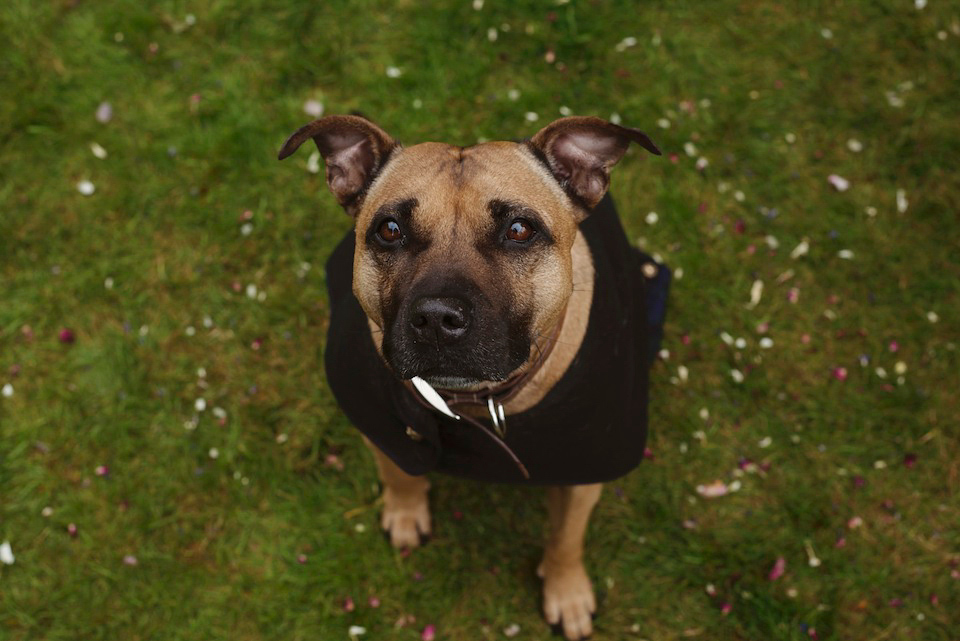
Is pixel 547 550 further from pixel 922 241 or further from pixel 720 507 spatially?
pixel 922 241

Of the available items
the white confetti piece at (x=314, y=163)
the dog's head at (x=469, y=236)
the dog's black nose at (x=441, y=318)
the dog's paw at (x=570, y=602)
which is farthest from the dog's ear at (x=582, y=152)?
the white confetti piece at (x=314, y=163)

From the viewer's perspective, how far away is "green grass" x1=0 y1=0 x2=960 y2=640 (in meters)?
4.90

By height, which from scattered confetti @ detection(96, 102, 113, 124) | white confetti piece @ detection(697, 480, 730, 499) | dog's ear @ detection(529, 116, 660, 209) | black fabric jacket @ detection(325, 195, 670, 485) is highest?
dog's ear @ detection(529, 116, 660, 209)

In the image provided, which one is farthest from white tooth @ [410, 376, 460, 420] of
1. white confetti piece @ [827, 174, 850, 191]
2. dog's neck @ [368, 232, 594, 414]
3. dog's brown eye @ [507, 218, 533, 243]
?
white confetti piece @ [827, 174, 850, 191]

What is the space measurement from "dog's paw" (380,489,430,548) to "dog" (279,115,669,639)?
109 centimetres

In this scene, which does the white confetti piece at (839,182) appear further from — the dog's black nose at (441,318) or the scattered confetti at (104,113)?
the scattered confetti at (104,113)

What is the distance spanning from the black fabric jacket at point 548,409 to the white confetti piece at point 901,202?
2.84 meters

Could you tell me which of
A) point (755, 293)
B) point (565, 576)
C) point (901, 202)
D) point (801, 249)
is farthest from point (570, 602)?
point (901, 202)

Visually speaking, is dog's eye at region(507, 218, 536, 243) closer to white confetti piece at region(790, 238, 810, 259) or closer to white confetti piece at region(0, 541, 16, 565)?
A: white confetti piece at region(790, 238, 810, 259)

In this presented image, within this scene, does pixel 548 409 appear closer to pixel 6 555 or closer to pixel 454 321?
pixel 454 321

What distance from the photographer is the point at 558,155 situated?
3.42 metres

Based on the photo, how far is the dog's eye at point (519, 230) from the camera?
10.4ft

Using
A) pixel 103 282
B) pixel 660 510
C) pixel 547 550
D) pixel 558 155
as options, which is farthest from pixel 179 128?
pixel 660 510

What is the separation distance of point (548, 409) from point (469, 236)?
0.82 metres
